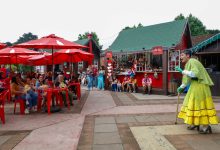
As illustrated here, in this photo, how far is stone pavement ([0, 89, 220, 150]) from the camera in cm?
556

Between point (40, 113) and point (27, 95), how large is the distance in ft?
2.41

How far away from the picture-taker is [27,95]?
9500 millimetres

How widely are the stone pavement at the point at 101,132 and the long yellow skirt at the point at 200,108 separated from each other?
1.01 feet

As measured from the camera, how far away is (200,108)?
Result: 626 cm

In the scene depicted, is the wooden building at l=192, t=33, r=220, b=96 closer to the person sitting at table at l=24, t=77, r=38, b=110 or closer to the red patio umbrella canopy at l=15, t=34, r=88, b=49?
the red patio umbrella canopy at l=15, t=34, r=88, b=49

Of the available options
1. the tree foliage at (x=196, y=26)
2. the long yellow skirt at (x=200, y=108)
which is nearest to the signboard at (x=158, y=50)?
the long yellow skirt at (x=200, y=108)

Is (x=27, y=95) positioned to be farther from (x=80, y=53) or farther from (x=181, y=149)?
(x=181, y=149)

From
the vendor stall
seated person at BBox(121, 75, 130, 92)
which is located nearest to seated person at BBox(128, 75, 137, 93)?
seated person at BBox(121, 75, 130, 92)

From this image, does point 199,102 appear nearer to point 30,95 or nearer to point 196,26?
point 30,95

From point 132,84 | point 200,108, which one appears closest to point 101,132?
point 200,108

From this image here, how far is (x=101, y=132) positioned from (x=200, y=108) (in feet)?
7.42

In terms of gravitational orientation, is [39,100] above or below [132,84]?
below

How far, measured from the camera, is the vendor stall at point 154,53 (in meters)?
15.9

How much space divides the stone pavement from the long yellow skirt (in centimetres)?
31
